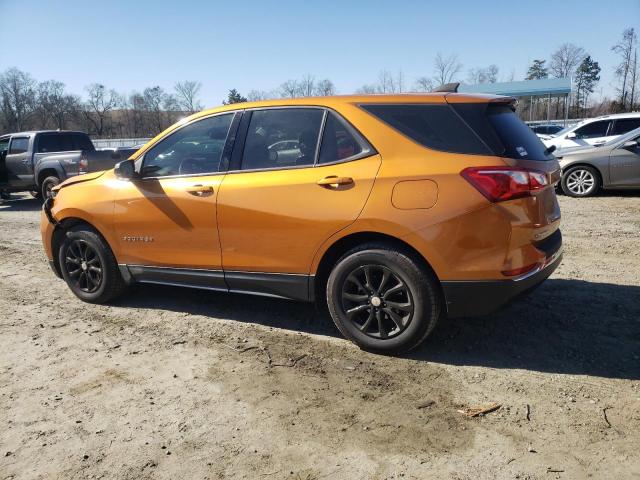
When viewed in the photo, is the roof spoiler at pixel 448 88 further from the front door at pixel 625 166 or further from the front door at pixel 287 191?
the front door at pixel 625 166

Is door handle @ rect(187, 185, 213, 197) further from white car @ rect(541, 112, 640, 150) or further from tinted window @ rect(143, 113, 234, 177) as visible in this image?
white car @ rect(541, 112, 640, 150)

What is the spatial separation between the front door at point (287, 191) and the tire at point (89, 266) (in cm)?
141

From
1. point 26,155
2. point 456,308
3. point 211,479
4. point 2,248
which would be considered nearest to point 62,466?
point 211,479

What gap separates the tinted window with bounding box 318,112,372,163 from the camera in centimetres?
364

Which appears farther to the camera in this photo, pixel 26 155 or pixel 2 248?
pixel 26 155

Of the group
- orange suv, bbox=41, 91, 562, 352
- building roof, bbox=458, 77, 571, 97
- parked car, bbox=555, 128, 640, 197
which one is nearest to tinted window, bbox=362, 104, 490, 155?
orange suv, bbox=41, 91, 562, 352

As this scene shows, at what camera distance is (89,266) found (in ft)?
16.4

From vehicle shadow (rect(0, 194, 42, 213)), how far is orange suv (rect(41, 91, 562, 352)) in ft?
33.3

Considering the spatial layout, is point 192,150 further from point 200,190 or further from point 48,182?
point 48,182

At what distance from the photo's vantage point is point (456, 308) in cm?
340

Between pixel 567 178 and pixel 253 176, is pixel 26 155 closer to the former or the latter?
pixel 253 176

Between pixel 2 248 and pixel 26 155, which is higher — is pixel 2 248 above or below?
below

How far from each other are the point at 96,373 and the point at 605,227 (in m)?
7.16

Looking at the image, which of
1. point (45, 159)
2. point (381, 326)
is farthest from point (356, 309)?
point (45, 159)
